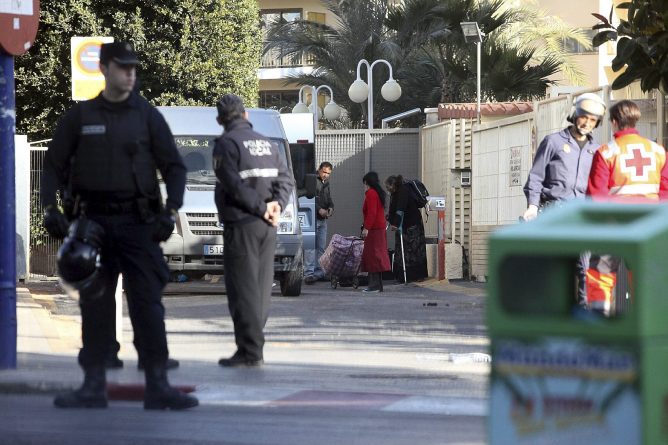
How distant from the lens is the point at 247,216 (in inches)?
382

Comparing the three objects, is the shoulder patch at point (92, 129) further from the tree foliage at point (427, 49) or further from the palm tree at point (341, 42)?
the palm tree at point (341, 42)

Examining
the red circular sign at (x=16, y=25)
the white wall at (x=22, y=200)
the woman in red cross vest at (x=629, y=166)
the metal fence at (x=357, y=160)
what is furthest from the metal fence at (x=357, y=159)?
the red circular sign at (x=16, y=25)

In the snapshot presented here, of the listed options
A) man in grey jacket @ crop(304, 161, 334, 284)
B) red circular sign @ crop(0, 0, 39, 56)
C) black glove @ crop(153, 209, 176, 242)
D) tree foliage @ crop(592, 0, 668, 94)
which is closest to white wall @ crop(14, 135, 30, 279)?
man in grey jacket @ crop(304, 161, 334, 284)

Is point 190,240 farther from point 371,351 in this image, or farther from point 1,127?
point 1,127

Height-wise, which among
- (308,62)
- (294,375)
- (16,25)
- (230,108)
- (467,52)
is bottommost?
(294,375)

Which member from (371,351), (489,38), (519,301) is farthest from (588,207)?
(489,38)

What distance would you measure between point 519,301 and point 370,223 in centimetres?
1819

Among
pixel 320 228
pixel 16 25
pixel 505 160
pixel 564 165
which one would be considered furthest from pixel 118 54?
pixel 320 228

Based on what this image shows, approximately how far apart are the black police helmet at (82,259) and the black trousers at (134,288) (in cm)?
5

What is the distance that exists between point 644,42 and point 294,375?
4.05 m

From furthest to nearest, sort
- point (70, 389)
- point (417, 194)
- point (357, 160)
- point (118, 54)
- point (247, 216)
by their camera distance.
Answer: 1. point (357, 160)
2. point (417, 194)
3. point (247, 216)
4. point (70, 389)
5. point (118, 54)

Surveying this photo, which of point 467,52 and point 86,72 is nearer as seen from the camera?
point 86,72

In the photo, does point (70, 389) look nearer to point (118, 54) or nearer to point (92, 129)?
point (92, 129)

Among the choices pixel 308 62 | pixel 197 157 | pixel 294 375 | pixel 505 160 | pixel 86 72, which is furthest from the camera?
pixel 308 62
